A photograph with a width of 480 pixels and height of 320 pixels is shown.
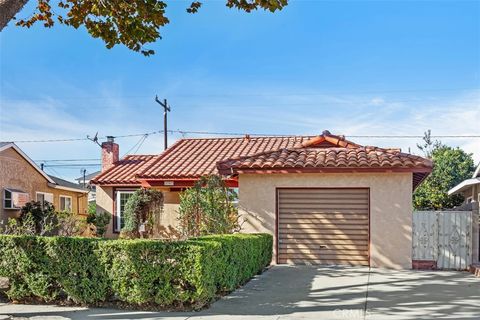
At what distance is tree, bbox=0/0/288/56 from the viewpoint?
9211mm

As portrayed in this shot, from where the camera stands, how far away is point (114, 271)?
8531mm

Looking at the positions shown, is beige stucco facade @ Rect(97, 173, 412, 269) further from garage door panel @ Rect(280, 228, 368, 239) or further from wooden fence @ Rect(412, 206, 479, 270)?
wooden fence @ Rect(412, 206, 479, 270)

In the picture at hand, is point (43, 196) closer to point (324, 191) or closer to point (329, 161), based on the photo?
point (324, 191)

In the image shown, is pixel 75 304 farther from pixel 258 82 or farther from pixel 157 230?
pixel 258 82

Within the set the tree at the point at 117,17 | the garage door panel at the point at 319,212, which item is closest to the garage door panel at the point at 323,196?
the garage door panel at the point at 319,212

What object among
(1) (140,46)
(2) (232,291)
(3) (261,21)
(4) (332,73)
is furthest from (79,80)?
(2) (232,291)

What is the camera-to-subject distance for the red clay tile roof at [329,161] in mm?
13898

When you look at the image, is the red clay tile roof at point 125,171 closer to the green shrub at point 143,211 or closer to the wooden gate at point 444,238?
the green shrub at point 143,211

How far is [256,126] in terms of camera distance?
3822 cm

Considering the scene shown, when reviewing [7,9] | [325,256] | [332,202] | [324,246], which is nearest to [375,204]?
[332,202]

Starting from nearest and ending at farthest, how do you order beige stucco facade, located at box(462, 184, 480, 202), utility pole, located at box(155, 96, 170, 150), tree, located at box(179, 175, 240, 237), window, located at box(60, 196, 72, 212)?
1. tree, located at box(179, 175, 240, 237)
2. beige stucco facade, located at box(462, 184, 480, 202)
3. window, located at box(60, 196, 72, 212)
4. utility pole, located at box(155, 96, 170, 150)

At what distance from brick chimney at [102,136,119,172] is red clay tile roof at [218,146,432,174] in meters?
13.5


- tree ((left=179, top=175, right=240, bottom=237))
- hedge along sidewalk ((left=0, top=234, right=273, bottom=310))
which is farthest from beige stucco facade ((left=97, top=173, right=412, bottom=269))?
hedge along sidewalk ((left=0, top=234, right=273, bottom=310))

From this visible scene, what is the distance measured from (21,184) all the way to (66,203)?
6365mm
